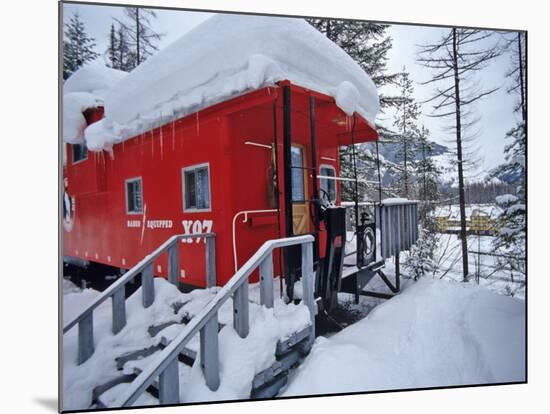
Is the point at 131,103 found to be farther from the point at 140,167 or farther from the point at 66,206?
the point at 66,206

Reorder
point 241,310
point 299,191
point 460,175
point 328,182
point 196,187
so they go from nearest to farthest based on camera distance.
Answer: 1. point 241,310
2. point 196,187
3. point 460,175
4. point 299,191
5. point 328,182

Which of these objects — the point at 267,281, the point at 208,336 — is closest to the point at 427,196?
the point at 267,281

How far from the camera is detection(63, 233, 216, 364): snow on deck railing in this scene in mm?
2100

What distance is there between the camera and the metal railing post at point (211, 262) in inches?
97.3

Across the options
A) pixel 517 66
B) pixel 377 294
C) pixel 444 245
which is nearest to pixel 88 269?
pixel 377 294

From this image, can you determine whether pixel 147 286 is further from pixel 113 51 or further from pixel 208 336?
pixel 113 51

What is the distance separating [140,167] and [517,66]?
3093 millimetres

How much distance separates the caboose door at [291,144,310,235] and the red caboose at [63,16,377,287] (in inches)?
8.7

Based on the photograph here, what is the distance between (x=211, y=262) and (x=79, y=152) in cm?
119

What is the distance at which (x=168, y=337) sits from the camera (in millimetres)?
2201

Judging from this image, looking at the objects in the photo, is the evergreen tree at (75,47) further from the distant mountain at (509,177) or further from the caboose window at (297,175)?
the distant mountain at (509,177)

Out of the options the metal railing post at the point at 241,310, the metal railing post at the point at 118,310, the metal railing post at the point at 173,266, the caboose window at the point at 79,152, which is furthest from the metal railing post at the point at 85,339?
the caboose window at the point at 79,152
